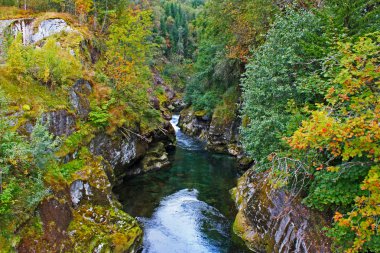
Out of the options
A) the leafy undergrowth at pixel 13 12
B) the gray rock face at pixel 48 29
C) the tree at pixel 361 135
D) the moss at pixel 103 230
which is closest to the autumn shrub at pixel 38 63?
the moss at pixel 103 230

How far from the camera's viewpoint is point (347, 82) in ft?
23.8

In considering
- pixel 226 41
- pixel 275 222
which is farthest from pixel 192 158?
pixel 275 222

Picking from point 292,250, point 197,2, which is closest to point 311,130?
point 292,250

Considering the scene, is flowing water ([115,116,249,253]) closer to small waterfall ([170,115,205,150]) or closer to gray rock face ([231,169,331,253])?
gray rock face ([231,169,331,253])

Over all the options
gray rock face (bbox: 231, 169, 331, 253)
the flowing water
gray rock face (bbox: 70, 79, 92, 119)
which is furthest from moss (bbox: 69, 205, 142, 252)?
gray rock face (bbox: 70, 79, 92, 119)

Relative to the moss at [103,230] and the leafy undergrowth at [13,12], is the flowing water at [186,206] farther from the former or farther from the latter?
the leafy undergrowth at [13,12]

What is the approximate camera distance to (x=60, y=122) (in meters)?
13.2

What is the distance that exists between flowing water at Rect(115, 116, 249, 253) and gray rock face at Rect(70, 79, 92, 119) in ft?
17.8

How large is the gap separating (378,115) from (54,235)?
967 cm

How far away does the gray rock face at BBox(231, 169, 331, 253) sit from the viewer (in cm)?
980

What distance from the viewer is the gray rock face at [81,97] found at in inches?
582

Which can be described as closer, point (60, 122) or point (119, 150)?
point (60, 122)

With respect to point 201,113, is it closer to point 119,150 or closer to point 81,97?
point 119,150

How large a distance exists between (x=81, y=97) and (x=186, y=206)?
8.31 metres
